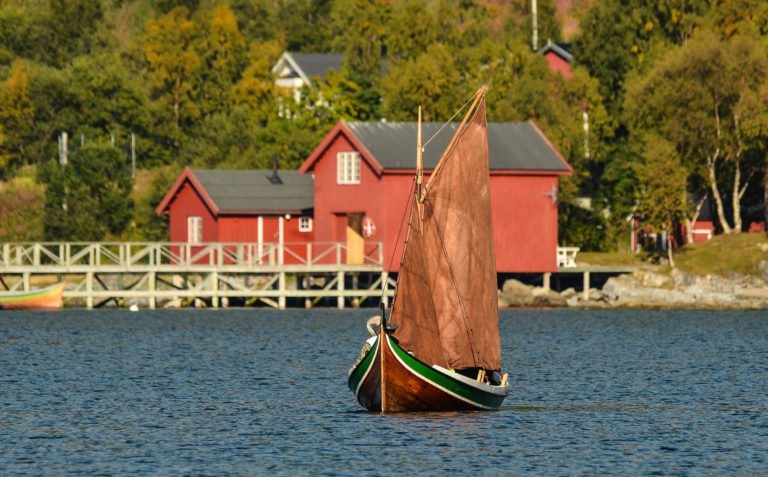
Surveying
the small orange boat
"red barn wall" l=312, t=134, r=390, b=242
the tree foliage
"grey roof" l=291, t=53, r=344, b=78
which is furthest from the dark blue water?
"grey roof" l=291, t=53, r=344, b=78

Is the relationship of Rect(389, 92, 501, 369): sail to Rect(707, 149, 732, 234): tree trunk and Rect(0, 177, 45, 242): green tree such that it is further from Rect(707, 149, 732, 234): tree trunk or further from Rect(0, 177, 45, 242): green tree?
Rect(0, 177, 45, 242): green tree

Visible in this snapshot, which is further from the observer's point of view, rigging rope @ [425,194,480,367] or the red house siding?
the red house siding

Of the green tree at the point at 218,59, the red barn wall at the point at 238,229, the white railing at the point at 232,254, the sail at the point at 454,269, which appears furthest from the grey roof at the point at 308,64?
the sail at the point at 454,269

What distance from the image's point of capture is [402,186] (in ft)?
208

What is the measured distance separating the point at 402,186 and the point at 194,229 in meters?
12.0

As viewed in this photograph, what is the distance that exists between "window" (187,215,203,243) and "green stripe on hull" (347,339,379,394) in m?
39.8

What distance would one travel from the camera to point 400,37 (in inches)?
3627

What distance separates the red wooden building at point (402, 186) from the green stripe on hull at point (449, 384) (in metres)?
31.3

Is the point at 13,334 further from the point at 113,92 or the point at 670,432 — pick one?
the point at 113,92

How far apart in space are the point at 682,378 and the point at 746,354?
27.4ft

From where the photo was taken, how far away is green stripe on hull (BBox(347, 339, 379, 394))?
95.2 feet

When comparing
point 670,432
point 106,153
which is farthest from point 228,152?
point 670,432

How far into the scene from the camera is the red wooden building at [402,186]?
63.3 meters

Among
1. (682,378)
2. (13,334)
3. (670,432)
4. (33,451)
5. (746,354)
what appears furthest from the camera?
(13,334)
